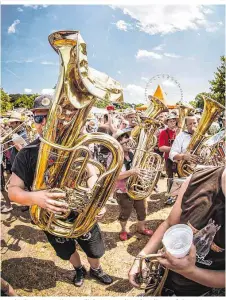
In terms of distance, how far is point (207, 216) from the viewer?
4.24ft

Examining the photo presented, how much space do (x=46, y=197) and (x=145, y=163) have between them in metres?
2.18

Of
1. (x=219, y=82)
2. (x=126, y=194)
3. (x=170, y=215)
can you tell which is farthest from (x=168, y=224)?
(x=219, y=82)

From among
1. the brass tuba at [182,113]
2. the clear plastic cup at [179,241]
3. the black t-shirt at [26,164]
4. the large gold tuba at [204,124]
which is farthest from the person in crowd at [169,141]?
the clear plastic cup at [179,241]

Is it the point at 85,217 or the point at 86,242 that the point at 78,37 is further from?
the point at 86,242

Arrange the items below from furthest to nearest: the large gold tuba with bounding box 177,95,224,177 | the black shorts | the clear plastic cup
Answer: the large gold tuba with bounding box 177,95,224,177, the black shorts, the clear plastic cup

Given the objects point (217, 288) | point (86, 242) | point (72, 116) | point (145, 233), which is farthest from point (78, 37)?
point (145, 233)

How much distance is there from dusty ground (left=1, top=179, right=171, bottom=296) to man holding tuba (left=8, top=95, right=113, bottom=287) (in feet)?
0.55

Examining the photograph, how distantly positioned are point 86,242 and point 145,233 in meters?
1.78

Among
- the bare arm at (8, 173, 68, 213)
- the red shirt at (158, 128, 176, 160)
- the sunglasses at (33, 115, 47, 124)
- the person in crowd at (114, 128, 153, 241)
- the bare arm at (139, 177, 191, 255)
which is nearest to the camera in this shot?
the bare arm at (139, 177, 191, 255)

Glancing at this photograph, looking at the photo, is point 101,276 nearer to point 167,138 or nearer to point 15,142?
point 15,142

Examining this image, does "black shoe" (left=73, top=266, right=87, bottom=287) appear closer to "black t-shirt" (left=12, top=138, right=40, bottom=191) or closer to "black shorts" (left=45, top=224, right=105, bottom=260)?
"black shorts" (left=45, top=224, right=105, bottom=260)

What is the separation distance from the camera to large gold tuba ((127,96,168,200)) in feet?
12.4

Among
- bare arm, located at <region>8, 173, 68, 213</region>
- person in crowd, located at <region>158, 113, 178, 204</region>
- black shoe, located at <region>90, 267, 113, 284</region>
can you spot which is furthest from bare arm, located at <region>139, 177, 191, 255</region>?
person in crowd, located at <region>158, 113, 178, 204</region>

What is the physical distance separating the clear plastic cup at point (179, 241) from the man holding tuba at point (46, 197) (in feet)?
3.41
